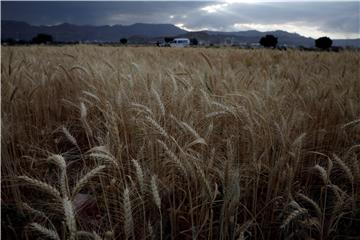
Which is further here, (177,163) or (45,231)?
(177,163)

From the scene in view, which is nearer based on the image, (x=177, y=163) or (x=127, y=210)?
(x=127, y=210)

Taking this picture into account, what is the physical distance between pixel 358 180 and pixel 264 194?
0.43m

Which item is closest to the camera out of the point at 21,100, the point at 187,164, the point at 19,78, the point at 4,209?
the point at 187,164

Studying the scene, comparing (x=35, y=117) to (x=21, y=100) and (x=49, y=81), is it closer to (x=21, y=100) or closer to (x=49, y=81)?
(x=21, y=100)

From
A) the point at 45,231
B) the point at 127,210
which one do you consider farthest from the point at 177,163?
the point at 45,231

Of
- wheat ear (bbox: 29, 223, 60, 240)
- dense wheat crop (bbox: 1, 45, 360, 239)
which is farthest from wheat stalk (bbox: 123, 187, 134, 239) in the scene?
wheat ear (bbox: 29, 223, 60, 240)

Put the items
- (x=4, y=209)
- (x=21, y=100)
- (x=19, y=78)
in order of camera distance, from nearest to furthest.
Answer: (x=4, y=209), (x=21, y=100), (x=19, y=78)

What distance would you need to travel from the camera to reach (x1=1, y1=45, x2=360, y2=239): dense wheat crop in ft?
3.76

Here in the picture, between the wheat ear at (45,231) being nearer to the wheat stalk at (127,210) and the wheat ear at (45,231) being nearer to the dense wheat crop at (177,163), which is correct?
the dense wheat crop at (177,163)

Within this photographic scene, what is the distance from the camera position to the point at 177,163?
44.2 inches

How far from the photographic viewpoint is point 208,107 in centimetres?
185

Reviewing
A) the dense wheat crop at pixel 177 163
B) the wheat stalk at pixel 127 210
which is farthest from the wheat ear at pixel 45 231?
the wheat stalk at pixel 127 210

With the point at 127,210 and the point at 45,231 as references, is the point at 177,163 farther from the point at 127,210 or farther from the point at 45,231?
the point at 45,231

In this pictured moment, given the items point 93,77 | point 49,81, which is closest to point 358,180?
point 93,77
